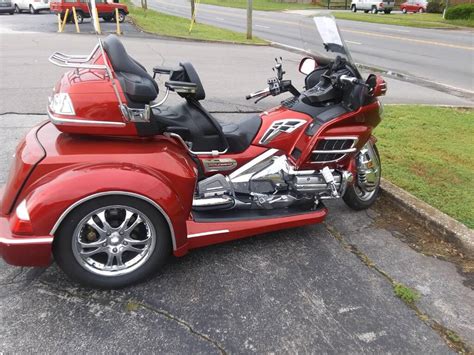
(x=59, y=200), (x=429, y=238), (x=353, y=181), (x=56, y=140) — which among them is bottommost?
(x=429, y=238)

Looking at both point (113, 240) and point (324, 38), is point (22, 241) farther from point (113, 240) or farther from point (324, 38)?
point (324, 38)

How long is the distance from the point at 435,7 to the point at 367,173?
43.1 metres

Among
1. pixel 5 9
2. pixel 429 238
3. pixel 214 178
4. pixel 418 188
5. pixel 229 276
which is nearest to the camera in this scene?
pixel 229 276

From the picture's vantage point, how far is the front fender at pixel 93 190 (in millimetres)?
2725

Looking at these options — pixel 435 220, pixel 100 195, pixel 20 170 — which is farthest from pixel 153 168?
pixel 435 220

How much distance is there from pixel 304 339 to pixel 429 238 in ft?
6.13

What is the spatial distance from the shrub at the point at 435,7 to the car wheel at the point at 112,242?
1761 inches

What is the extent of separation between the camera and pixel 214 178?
11.7 ft

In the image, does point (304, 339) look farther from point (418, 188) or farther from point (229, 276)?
point (418, 188)

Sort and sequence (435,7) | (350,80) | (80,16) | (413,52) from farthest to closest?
1. (435,7)
2. (80,16)
3. (413,52)
4. (350,80)

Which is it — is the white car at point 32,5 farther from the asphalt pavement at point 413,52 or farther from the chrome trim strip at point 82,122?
the chrome trim strip at point 82,122

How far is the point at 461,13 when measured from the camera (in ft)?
103

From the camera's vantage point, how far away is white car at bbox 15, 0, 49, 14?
28.5 m

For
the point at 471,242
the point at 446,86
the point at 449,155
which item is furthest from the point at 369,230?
the point at 446,86
